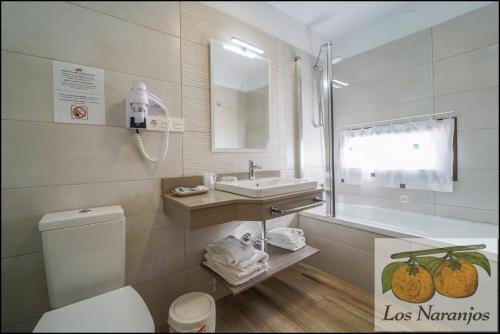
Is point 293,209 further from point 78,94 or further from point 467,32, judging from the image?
point 467,32

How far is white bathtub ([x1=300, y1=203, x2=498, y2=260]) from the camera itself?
1.31 m

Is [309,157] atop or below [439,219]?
atop

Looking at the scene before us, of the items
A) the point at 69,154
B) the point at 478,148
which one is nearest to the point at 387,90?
the point at 478,148

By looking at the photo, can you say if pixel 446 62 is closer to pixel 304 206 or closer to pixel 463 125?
pixel 463 125

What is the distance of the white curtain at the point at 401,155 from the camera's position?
1642 mm

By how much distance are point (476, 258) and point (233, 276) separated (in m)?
1.30

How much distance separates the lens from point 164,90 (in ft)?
4.09

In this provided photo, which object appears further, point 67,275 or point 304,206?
point 304,206

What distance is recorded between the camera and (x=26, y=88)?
89cm

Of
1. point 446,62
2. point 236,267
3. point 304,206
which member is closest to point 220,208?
point 236,267

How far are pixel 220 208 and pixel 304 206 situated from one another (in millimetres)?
607

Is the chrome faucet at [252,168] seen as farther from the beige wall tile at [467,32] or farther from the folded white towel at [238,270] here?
the beige wall tile at [467,32]

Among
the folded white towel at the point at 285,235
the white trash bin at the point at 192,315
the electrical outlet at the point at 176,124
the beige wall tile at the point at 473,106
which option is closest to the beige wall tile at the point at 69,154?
the electrical outlet at the point at 176,124

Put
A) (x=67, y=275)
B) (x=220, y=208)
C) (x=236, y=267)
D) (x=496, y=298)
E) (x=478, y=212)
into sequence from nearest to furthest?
(x=67, y=275), (x=496, y=298), (x=220, y=208), (x=236, y=267), (x=478, y=212)
